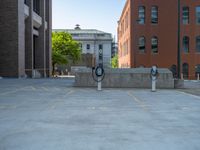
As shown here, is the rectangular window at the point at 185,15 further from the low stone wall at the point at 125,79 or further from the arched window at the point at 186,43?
the low stone wall at the point at 125,79

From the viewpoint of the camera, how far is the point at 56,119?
9.85m

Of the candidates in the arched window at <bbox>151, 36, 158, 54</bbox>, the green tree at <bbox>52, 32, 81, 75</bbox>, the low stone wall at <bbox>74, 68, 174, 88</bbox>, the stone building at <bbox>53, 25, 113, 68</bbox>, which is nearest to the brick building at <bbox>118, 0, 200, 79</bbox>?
the arched window at <bbox>151, 36, 158, 54</bbox>

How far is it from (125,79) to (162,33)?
35.9 metres

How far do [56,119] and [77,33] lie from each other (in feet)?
386

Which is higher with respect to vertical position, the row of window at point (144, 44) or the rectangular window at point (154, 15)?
the rectangular window at point (154, 15)

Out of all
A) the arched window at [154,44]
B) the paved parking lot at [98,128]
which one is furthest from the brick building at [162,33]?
the paved parking lot at [98,128]

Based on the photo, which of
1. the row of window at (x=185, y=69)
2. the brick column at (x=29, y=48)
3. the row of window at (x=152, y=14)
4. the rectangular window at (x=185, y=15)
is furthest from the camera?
the rectangular window at (x=185, y=15)

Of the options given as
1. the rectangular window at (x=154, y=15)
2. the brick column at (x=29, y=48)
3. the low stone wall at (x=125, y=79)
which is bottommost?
the low stone wall at (x=125, y=79)

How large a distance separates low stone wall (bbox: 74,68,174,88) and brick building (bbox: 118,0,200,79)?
34401 millimetres

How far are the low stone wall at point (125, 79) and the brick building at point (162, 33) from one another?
34.4 meters

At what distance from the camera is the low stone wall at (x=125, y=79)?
24.9 m

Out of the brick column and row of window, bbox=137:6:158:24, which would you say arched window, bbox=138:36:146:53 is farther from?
the brick column

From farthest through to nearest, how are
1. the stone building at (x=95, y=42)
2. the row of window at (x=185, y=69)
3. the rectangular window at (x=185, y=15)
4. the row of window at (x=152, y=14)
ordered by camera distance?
the stone building at (x=95, y=42) → the rectangular window at (x=185, y=15) → the row of window at (x=152, y=14) → the row of window at (x=185, y=69)

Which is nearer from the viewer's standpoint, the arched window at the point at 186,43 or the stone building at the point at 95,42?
the arched window at the point at 186,43
